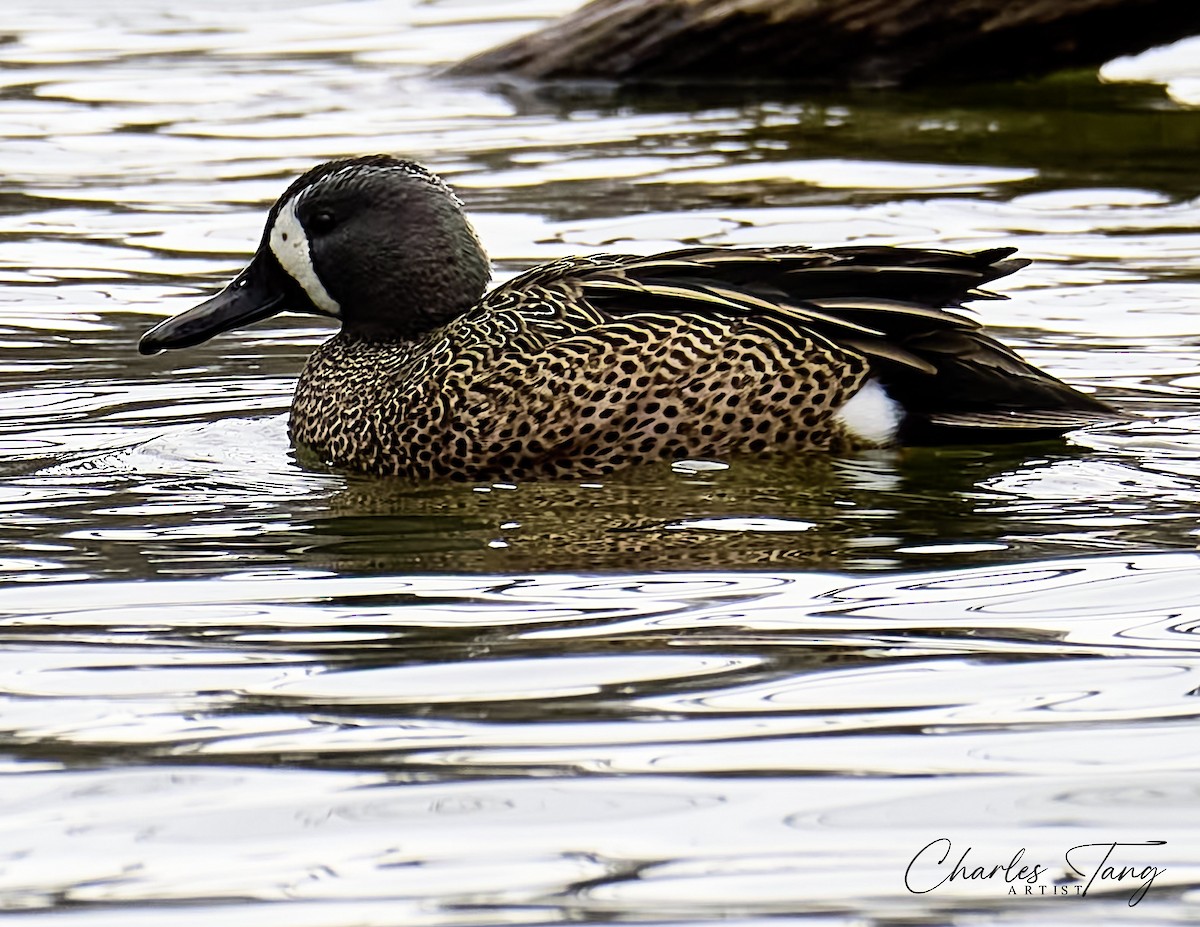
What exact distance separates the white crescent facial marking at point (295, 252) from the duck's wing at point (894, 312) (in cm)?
106

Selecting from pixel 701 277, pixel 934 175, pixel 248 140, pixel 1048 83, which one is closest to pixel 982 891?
pixel 701 277

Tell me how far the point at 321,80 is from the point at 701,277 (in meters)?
9.02

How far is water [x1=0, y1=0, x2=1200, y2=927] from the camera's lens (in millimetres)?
3832

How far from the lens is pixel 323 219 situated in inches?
297

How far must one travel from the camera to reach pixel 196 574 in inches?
225

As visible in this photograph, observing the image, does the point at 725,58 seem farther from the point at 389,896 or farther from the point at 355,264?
the point at 389,896

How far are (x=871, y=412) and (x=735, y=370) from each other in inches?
16.6

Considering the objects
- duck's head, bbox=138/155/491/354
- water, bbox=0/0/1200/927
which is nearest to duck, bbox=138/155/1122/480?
water, bbox=0/0/1200/927

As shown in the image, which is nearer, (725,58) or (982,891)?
(982,891)

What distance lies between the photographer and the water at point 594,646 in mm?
3832
